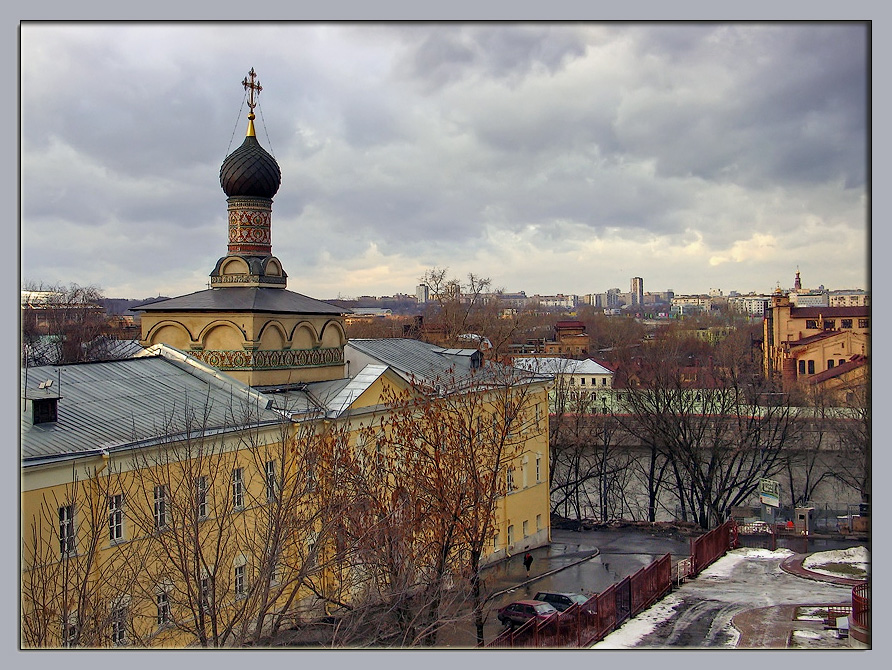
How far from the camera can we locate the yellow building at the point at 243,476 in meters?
8.45

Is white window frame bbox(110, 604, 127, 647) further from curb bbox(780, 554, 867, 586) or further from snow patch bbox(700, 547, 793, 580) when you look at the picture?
snow patch bbox(700, 547, 793, 580)

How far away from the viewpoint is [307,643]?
8.62m

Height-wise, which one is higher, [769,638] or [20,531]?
[20,531]

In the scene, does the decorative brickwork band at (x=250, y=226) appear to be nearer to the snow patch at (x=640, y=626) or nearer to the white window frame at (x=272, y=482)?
the white window frame at (x=272, y=482)

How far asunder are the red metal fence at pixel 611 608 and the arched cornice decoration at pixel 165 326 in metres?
7.78

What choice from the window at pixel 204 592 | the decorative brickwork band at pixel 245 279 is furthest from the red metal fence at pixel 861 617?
the decorative brickwork band at pixel 245 279

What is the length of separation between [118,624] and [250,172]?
10842 millimetres

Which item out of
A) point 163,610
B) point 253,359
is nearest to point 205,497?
point 163,610

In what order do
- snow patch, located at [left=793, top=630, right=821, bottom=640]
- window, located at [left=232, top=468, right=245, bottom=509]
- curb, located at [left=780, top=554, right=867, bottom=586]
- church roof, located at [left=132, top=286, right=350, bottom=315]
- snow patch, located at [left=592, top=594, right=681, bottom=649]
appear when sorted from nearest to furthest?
snow patch, located at [left=793, top=630, right=821, bottom=640] < snow patch, located at [left=592, top=594, right=681, bottom=649] < window, located at [left=232, top=468, right=245, bottom=509] < curb, located at [left=780, top=554, right=867, bottom=586] < church roof, located at [left=132, top=286, right=350, bottom=315]

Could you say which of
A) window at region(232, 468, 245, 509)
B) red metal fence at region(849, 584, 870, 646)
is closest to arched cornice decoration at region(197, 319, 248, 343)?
window at region(232, 468, 245, 509)

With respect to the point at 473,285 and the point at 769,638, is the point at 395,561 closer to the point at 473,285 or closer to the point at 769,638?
the point at 769,638

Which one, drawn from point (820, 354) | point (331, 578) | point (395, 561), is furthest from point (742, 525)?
point (395, 561)

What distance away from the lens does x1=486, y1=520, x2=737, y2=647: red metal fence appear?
1055 cm

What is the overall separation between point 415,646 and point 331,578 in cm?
494
